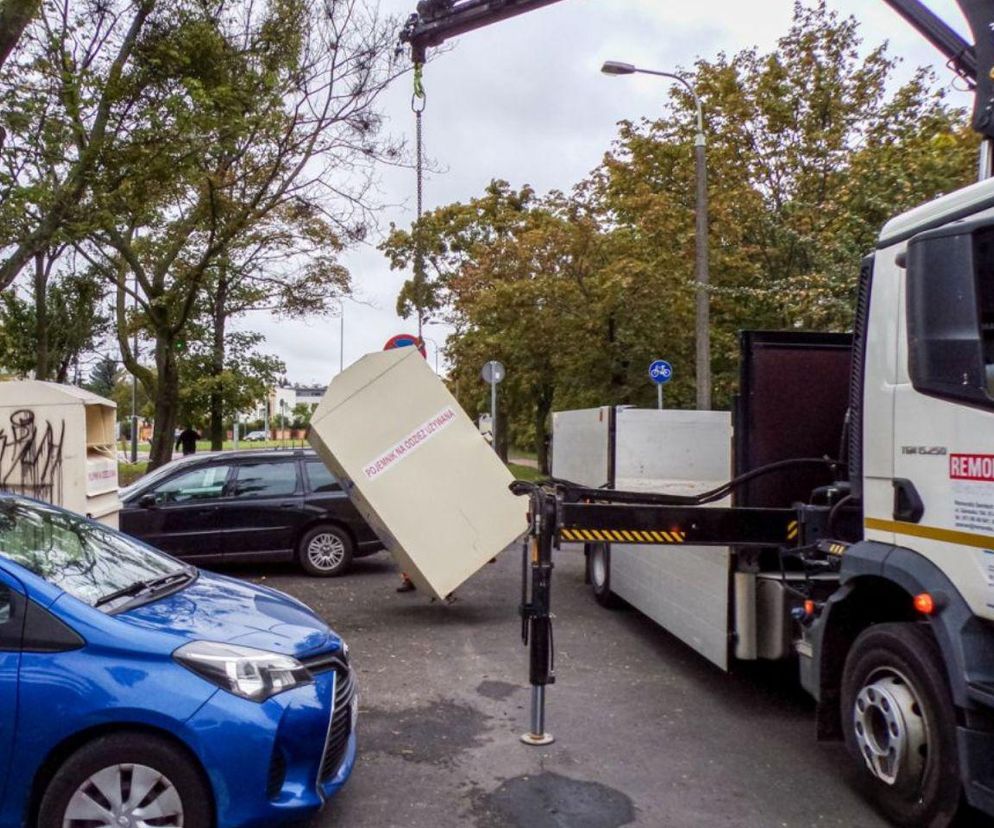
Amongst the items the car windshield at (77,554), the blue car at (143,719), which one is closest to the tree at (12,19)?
the car windshield at (77,554)

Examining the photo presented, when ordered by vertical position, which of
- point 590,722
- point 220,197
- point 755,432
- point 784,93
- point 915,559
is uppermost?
point 784,93

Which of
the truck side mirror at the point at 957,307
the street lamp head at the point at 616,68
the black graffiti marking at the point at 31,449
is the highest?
the street lamp head at the point at 616,68

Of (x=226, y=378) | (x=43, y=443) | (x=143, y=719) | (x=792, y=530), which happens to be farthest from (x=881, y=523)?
(x=226, y=378)

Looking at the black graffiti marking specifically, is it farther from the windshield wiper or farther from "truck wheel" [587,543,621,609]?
"truck wheel" [587,543,621,609]

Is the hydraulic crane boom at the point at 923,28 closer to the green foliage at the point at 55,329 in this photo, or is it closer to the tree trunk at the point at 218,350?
the tree trunk at the point at 218,350

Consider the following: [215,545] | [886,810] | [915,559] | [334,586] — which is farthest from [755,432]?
[215,545]

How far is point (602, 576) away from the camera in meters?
9.05

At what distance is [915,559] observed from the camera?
391 centimetres

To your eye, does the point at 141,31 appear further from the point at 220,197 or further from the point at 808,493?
the point at 808,493

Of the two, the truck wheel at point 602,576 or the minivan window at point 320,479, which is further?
the minivan window at point 320,479

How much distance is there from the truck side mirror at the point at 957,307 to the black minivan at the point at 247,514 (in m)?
8.00

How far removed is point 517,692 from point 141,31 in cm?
1028

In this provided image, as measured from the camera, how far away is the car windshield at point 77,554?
3.94 m

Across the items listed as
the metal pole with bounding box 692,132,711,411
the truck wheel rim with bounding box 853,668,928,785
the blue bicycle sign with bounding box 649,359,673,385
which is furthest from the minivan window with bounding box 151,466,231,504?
the blue bicycle sign with bounding box 649,359,673,385
